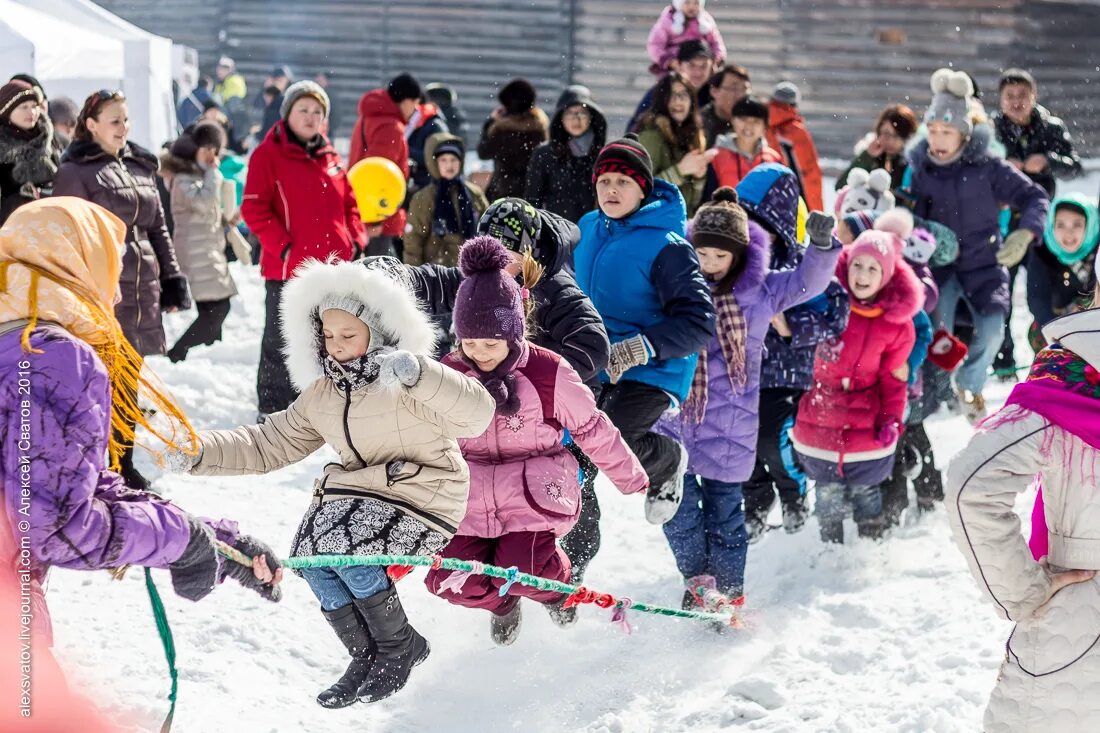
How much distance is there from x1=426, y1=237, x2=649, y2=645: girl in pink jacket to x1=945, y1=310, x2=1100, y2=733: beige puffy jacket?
186 centimetres

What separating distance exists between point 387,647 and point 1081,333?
8.27 feet

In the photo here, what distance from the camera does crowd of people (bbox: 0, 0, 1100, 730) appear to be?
3.48 m

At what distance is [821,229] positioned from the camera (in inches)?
232

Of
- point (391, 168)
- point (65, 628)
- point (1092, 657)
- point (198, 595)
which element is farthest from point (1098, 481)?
point (391, 168)

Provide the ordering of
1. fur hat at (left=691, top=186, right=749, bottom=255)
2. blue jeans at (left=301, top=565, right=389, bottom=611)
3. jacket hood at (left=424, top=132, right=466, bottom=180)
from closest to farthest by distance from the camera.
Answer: blue jeans at (left=301, top=565, right=389, bottom=611) → fur hat at (left=691, top=186, right=749, bottom=255) → jacket hood at (left=424, top=132, right=466, bottom=180)

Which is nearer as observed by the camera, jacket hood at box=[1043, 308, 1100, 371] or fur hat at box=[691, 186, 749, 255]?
jacket hood at box=[1043, 308, 1100, 371]

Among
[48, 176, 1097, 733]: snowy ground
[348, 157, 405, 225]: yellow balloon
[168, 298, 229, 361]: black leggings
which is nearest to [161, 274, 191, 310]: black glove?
[48, 176, 1097, 733]: snowy ground

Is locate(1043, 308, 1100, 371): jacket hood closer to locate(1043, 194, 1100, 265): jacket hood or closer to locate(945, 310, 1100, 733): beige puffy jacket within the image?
locate(945, 310, 1100, 733): beige puffy jacket

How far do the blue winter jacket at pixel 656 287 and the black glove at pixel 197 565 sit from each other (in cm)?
229

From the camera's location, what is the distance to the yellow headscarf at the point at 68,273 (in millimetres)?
3414

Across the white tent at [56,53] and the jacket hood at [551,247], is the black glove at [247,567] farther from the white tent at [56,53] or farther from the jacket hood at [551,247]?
the white tent at [56,53]

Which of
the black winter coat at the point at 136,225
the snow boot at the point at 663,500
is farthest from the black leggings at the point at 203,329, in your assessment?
the snow boot at the point at 663,500

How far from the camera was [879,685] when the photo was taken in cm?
568

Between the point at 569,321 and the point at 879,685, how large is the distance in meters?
2.09
